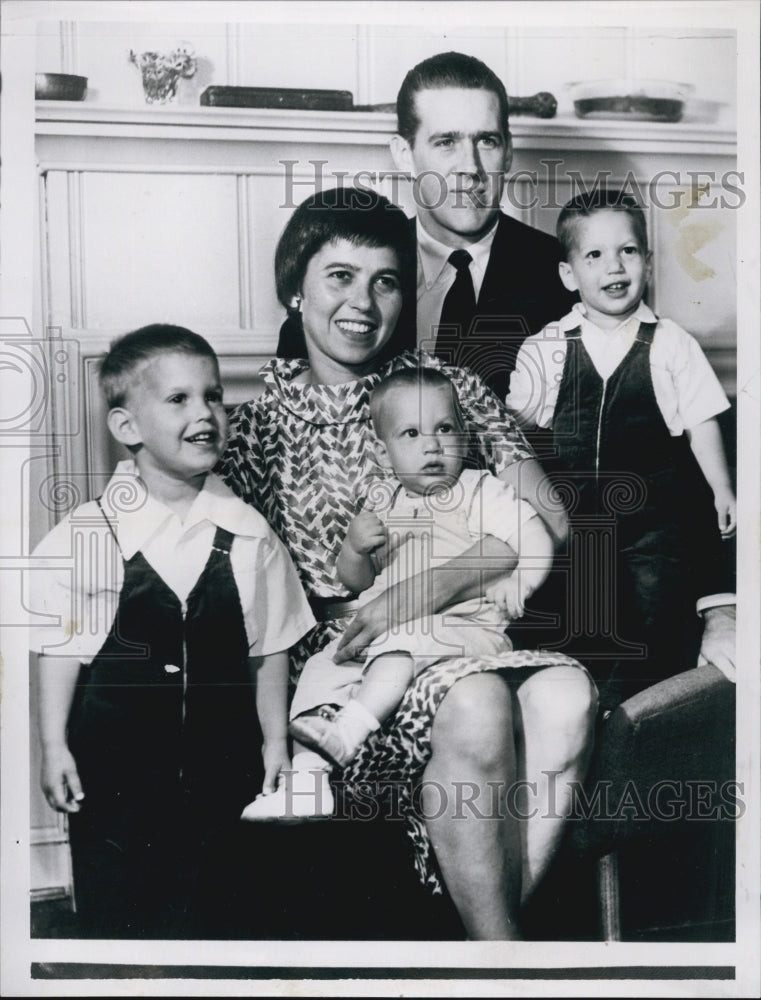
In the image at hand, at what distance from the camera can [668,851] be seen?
198 centimetres

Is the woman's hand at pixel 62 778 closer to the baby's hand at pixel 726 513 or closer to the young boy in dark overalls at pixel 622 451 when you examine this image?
the young boy in dark overalls at pixel 622 451

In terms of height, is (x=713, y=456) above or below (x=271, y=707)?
above

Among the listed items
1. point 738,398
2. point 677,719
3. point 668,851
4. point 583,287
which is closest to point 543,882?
point 668,851

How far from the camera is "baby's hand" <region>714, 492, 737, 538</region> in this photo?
2.00m

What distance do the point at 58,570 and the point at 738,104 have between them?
1.59 meters

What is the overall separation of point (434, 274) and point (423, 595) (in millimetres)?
609

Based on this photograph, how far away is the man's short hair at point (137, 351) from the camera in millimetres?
1910

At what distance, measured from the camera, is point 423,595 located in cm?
192

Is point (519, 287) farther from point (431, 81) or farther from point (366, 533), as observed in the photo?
point (366, 533)

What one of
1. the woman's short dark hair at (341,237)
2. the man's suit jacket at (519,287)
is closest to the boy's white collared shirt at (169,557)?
the woman's short dark hair at (341,237)

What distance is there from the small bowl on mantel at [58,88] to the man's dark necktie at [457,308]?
0.77m

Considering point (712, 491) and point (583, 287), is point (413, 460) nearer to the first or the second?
point (583, 287)

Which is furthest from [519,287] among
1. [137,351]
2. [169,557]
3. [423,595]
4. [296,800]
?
[296,800]

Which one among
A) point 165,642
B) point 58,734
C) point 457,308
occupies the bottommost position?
point 58,734
